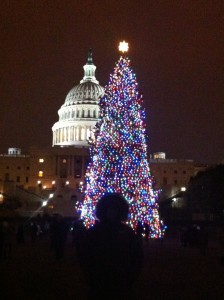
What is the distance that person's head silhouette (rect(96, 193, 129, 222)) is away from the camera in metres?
6.21

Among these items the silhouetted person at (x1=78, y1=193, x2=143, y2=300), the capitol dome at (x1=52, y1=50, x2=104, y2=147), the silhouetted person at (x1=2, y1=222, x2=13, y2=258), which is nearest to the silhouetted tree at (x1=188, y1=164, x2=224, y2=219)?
A: the silhouetted person at (x1=2, y1=222, x2=13, y2=258)

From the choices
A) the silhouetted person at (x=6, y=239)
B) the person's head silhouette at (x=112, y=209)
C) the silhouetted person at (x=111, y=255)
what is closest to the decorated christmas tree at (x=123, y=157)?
the silhouetted person at (x=6, y=239)

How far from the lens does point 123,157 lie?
3375 cm

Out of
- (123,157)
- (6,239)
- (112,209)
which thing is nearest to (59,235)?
(6,239)

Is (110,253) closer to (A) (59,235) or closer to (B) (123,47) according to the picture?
(A) (59,235)

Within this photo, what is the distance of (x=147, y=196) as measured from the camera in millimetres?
33719

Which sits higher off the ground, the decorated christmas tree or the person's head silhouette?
the decorated christmas tree

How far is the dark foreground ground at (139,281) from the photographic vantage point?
A: 13.0 metres

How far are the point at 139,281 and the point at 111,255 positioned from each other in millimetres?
10163

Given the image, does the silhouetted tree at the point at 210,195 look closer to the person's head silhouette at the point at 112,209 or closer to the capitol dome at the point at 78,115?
the person's head silhouette at the point at 112,209

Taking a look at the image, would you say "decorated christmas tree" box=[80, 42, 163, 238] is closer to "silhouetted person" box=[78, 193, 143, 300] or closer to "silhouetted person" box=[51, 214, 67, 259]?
"silhouetted person" box=[51, 214, 67, 259]

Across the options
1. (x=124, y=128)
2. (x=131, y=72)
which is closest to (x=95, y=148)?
(x=124, y=128)

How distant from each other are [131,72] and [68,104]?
109 metres

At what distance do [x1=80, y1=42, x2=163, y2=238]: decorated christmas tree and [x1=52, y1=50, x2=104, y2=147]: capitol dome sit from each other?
319 feet
